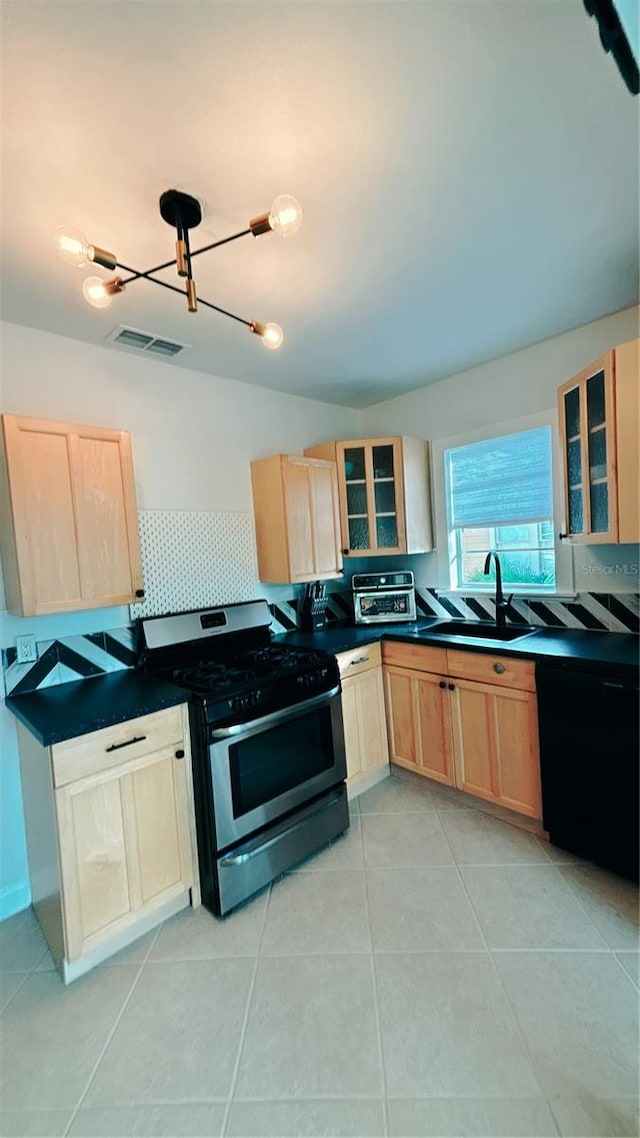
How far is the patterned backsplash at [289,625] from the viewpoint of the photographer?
197cm

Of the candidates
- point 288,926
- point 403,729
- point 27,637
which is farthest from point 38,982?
point 403,729

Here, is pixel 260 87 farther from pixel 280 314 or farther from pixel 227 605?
pixel 227 605

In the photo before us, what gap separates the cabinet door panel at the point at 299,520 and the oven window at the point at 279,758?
0.92 m

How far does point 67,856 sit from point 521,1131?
151 cm

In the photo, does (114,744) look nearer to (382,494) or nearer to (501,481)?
(382,494)

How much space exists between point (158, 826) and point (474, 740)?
1.60m

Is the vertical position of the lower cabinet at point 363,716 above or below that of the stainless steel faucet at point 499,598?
below

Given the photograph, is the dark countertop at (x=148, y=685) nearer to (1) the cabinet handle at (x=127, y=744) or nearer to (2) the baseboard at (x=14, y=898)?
(1) the cabinet handle at (x=127, y=744)

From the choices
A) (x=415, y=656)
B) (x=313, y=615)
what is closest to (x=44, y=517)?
(x=313, y=615)

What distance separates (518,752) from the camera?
2.13 m

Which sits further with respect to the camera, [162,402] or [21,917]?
[162,402]

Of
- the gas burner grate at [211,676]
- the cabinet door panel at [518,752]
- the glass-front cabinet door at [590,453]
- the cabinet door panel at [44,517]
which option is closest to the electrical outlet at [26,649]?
the cabinet door panel at [44,517]

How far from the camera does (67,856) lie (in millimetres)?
1511

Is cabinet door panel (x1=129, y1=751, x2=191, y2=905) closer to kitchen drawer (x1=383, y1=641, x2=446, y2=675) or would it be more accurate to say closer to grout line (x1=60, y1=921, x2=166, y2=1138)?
Answer: grout line (x1=60, y1=921, x2=166, y2=1138)
